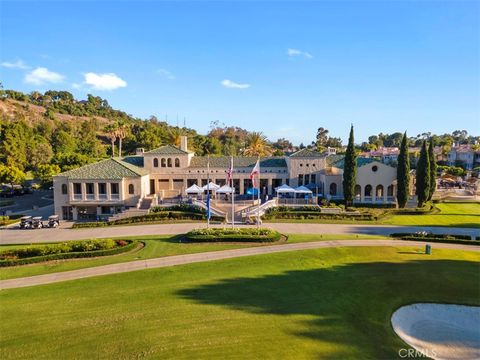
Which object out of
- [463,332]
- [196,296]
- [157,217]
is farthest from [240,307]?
[157,217]

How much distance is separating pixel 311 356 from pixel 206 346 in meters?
4.50

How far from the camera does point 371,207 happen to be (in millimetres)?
49375

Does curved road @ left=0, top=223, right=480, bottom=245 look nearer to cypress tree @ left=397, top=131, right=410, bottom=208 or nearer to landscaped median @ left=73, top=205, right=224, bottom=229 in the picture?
landscaped median @ left=73, top=205, right=224, bottom=229

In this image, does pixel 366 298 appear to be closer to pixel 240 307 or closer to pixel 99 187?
pixel 240 307

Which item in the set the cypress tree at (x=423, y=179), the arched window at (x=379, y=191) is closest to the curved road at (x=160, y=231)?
the cypress tree at (x=423, y=179)

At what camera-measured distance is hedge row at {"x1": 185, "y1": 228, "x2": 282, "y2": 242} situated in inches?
1208

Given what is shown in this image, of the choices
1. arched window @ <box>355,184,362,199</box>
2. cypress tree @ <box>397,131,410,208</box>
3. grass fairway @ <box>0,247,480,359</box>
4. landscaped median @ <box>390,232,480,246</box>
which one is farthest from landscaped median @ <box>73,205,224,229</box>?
cypress tree @ <box>397,131,410,208</box>

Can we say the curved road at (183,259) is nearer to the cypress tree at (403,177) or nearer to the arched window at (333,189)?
the cypress tree at (403,177)

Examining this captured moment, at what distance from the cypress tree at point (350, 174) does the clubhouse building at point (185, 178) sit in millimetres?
3189

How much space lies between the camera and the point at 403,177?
48.4 meters

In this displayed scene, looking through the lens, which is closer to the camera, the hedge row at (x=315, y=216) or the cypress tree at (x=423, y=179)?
the hedge row at (x=315, y=216)

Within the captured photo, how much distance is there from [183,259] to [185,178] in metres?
28.8

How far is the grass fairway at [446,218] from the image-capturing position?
134ft

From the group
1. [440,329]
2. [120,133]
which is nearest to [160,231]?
[440,329]
